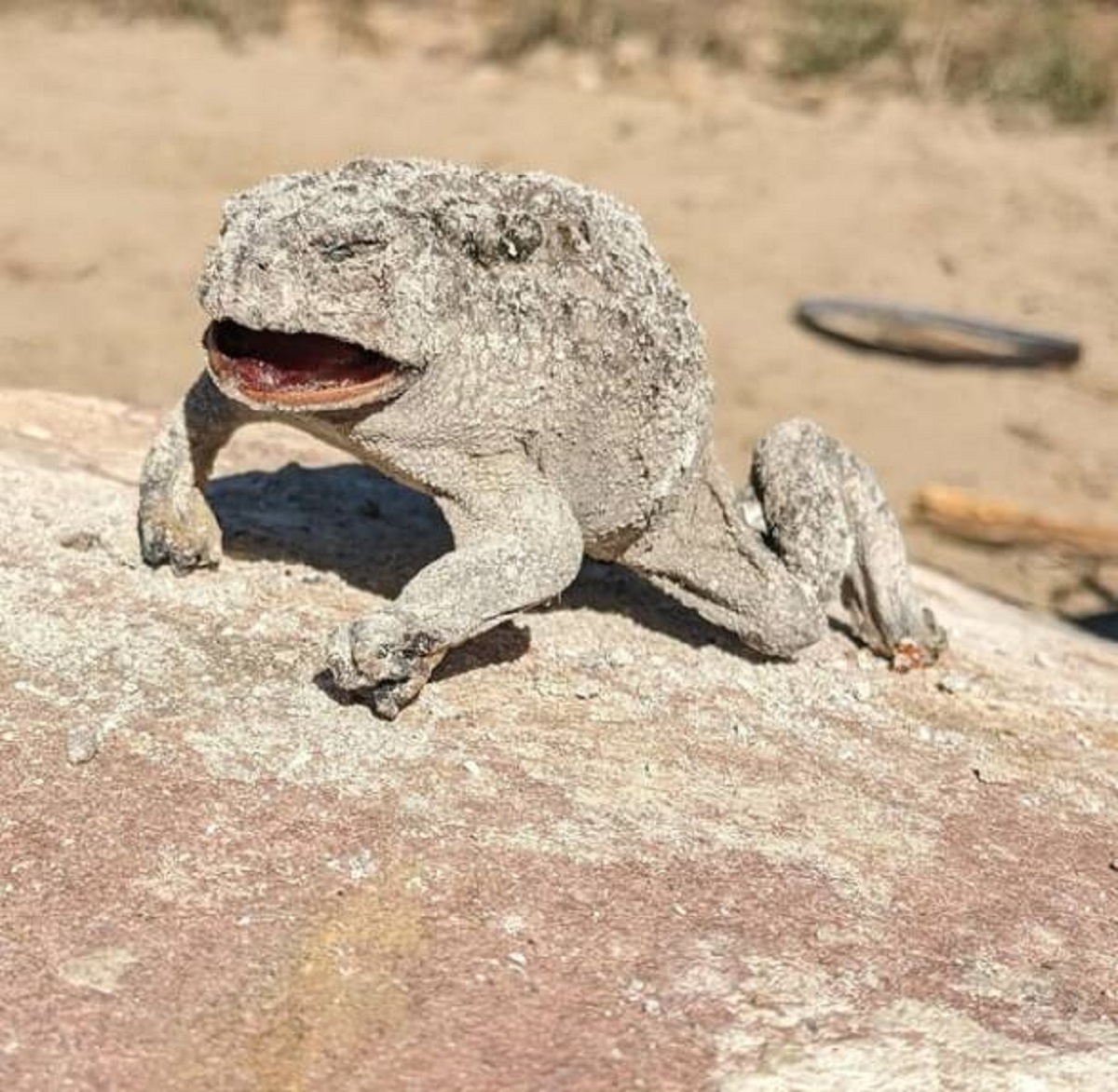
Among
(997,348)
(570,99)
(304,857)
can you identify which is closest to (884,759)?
(304,857)

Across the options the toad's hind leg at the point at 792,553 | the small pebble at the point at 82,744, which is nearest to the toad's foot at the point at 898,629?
the toad's hind leg at the point at 792,553

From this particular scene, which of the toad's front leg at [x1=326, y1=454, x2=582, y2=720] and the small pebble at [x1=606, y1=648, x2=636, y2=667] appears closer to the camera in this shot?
the toad's front leg at [x1=326, y1=454, x2=582, y2=720]

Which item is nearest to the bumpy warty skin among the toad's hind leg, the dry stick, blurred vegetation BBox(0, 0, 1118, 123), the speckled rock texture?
the toad's hind leg

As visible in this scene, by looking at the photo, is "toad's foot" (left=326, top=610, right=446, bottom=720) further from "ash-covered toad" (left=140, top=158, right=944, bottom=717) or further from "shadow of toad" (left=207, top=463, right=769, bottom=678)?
"shadow of toad" (left=207, top=463, right=769, bottom=678)

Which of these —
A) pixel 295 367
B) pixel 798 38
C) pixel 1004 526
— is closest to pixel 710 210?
pixel 1004 526

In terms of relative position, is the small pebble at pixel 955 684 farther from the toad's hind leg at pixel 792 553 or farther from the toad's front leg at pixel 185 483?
the toad's front leg at pixel 185 483

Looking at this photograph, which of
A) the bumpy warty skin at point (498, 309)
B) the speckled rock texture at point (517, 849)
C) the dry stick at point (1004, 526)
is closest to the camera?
the speckled rock texture at point (517, 849)
